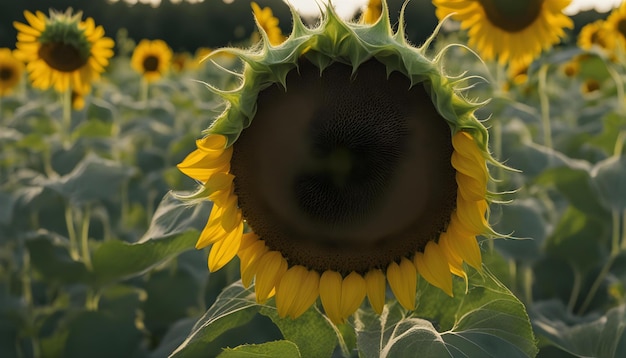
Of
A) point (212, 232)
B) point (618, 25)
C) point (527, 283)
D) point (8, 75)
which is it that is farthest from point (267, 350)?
point (8, 75)

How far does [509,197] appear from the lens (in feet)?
9.97

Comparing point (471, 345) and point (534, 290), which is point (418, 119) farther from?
point (534, 290)

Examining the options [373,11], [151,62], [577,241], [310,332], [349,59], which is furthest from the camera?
[151,62]

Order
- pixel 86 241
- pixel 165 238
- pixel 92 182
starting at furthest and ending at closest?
pixel 86 241 → pixel 92 182 → pixel 165 238

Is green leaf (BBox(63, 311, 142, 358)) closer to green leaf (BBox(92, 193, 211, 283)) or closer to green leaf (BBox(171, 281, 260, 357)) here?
green leaf (BBox(92, 193, 211, 283))

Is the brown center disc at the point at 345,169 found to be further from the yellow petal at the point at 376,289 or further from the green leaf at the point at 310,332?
the green leaf at the point at 310,332

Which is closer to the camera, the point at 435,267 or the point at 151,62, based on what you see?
the point at 435,267

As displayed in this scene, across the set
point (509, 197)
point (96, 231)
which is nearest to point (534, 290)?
point (509, 197)

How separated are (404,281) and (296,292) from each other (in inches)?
7.7

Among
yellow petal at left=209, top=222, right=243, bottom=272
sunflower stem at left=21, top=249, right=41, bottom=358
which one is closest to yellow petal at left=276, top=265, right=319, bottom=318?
yellow petal at left=209, top=222, right=243, bottom=272

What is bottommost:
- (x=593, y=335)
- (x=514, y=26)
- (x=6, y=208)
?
(x=6, y=208)

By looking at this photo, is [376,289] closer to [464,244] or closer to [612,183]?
[464,244]

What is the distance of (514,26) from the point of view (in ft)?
9.10

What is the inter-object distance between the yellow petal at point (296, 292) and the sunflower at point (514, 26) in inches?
59.9
